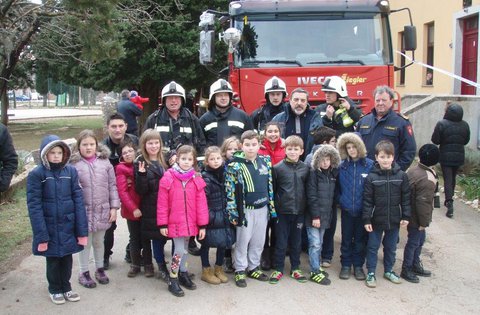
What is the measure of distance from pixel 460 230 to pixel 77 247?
5.08 metres

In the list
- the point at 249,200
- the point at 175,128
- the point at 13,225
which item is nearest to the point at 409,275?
the point at 249,200

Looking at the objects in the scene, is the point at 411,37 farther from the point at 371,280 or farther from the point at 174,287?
the point at 174,287

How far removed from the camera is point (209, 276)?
5012mm

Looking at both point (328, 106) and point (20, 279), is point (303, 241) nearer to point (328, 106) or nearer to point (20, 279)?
point (328, 106)

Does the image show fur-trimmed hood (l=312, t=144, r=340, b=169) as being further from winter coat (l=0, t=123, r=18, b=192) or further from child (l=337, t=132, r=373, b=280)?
winter coat (l=0, t=123, r=18, b=192)

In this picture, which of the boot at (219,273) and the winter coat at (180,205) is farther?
the boot at (219,273)

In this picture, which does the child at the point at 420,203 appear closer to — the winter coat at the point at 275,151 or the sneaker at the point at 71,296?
the winter coat at the point at 275,151

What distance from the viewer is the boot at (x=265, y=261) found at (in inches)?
211

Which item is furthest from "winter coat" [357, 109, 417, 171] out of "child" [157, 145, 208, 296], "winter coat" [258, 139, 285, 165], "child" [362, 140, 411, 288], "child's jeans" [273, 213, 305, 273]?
"child" [157, 145, 208, 296]

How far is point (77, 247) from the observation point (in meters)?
4.45

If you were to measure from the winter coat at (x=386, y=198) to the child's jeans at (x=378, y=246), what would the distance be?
13cm

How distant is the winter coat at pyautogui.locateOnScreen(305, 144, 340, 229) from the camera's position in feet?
16.5

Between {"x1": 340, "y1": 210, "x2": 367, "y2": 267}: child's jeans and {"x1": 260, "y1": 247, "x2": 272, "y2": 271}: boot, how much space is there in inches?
30.1

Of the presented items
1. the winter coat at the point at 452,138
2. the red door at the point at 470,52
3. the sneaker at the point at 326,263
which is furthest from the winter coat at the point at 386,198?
the red door at the point at 470,52
